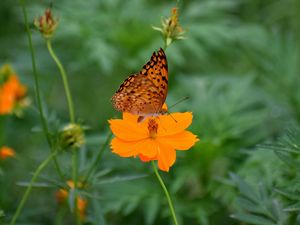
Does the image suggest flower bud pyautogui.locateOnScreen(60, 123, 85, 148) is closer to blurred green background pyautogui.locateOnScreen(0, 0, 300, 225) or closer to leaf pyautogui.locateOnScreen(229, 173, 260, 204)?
blurred green background pyautogui.locateOnScreen(0, 0, 300, 225)

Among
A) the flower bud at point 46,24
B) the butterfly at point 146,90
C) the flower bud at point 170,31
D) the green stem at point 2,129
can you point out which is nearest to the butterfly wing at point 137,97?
the butterfly at point 146,90

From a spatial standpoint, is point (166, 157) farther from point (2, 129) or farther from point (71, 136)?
point (2, 129)

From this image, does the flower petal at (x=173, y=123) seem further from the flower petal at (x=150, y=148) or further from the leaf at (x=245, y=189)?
the leaf at (x=245, y=189)

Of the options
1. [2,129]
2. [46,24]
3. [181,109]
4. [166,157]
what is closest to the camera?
[166,157]

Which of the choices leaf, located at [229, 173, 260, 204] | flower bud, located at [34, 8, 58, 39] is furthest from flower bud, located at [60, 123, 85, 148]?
leaf, located at [229, 173, 260, 204]

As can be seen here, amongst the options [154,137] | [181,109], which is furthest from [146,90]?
[181,109]

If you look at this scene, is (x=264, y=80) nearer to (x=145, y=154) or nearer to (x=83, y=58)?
(x=83, y=58)
